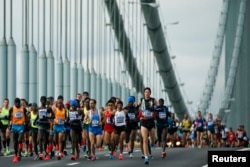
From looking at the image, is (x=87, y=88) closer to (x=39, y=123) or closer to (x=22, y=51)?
(x=22, y=51)

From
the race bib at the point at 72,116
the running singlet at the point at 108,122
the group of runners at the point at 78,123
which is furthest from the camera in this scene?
the running singlet at the point at 108,122

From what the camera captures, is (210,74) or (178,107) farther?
(210,74)

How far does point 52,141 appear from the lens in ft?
87.8

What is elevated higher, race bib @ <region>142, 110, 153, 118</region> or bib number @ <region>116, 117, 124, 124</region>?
race bib @ <region>142, 110, 153, 118</region>

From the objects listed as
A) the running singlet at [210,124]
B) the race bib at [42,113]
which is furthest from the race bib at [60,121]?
the running singlet at [210,124]

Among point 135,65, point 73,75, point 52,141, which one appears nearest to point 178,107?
point 135,65

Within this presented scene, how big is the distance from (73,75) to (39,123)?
76.6 ft

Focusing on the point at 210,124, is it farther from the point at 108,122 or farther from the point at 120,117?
the point at 120,117

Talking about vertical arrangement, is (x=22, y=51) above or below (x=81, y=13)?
below

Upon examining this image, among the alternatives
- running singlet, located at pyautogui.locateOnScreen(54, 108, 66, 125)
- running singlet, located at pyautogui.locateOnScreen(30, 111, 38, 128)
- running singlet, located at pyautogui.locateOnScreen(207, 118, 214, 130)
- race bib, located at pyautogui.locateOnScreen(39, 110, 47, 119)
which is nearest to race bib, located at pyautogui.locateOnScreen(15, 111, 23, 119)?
race bib, located at pyautogui.locateOnScreen(39, 110, 47, 119)

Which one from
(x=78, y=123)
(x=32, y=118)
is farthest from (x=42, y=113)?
(x=32, y=118)

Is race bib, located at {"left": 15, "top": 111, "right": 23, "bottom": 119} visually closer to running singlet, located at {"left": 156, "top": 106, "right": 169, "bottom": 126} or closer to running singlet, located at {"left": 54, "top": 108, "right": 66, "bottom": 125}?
running singlet, located at {"left": 54, "top": 108, "right": 66, "bottom": 125}

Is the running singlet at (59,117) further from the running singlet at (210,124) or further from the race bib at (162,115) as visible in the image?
the running singlet at (210,124)

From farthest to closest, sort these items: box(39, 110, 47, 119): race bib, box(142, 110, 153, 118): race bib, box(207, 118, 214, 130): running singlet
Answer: box(207, 118, 214, 130): running singlet
box(39, 110, 47, 119): race bib
box(142, 110, 153, 118): race bib
